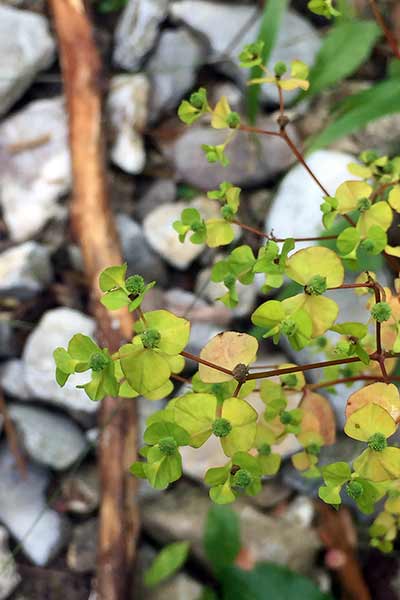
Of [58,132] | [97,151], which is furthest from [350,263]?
[58,132]

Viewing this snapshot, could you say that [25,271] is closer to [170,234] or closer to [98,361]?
[170,234]

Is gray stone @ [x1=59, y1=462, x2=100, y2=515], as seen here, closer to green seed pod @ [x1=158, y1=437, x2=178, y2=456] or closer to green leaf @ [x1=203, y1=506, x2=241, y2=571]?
green leaf @ [x1=203, y1=506, x2=241, y2=571]

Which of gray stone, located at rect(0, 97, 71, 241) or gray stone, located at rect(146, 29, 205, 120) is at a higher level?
gray stone, located at rect(146, 29, 205, 120)

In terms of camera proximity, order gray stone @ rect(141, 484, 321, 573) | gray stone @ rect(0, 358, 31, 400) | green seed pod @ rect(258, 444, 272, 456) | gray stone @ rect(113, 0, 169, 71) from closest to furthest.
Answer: green seed pod @ rect(258, 444, 272, 456) < gray stone @ rect(141, 484, 321, 573) < gray stone @ rect(0, 358, 31, 400) < gray stone @ rect(113, 0, 169, 71)

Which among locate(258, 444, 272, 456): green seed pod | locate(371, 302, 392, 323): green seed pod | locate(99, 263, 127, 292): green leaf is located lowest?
locate(258, 444, 272, 456): green seed pod

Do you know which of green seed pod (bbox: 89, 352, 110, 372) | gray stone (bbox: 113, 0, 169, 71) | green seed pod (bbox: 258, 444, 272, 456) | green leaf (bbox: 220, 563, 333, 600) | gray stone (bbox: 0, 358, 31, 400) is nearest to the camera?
green seed pod (bbox: 89, 352, 110, 372)

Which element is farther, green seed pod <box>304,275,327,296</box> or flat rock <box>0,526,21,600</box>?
flat rock <box>0,526,21,600</box>

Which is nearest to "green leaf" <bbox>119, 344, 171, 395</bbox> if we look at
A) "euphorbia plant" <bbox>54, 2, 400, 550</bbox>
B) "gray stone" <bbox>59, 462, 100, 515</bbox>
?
"euphorbia plant" <bbox>54, 2, 400, 550</bbox>

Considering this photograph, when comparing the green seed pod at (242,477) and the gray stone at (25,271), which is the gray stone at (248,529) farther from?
the green seed pod at (242,477)
